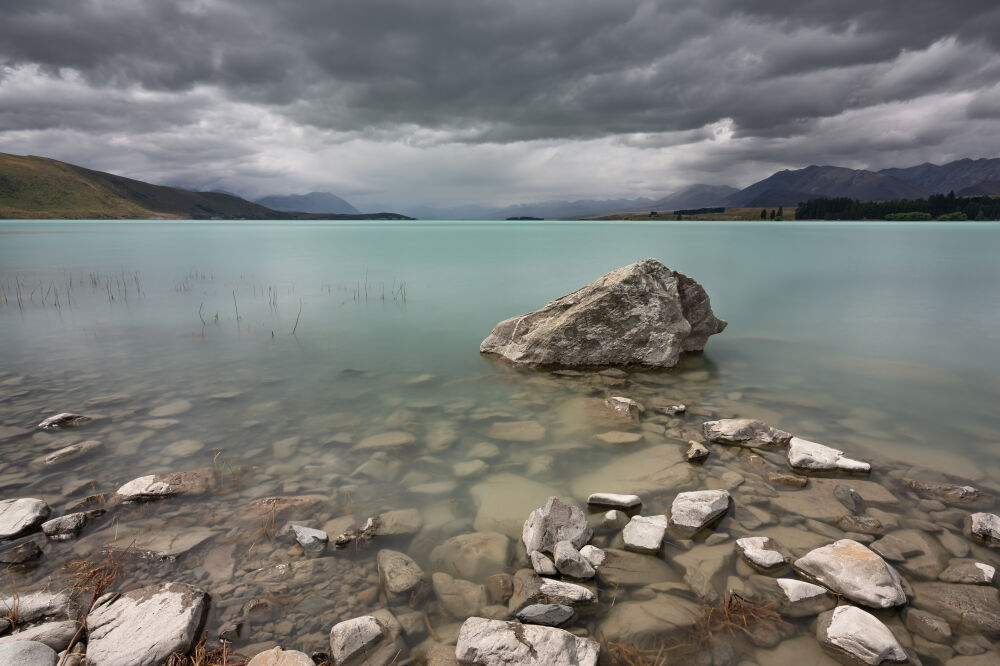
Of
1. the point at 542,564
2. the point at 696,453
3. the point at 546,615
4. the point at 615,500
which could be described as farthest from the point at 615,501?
the point at 546,615

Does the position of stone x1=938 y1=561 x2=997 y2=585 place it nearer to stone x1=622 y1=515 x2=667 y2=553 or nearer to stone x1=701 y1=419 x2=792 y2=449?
stone x1=622 y1=515 x2=667 y2=553

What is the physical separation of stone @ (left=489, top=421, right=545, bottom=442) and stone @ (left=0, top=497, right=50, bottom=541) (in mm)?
6314

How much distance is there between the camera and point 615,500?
632 cm

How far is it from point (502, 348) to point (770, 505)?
8532 mm

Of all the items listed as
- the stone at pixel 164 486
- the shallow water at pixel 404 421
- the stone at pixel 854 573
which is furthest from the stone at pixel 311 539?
the stone at pixel 854 573

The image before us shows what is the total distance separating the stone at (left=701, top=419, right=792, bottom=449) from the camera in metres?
7.98

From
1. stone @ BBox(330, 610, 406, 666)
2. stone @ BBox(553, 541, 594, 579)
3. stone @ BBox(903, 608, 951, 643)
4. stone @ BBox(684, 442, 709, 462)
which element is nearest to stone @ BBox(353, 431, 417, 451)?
stone @ BBox(330, 610, 406, 666)

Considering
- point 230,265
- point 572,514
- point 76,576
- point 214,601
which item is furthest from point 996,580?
point 230,265

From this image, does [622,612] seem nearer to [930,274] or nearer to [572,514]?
[572,514]

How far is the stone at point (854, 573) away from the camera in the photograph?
4578 mm

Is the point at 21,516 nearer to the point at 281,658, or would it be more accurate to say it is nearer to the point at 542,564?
the point at 281,658

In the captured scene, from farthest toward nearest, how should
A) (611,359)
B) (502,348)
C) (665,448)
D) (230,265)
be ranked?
(230,265), (502,348), (611,359), (665,448)

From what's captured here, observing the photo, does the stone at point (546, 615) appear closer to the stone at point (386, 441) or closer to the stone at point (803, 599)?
the stone at point (803, 599)

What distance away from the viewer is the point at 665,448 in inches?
316
